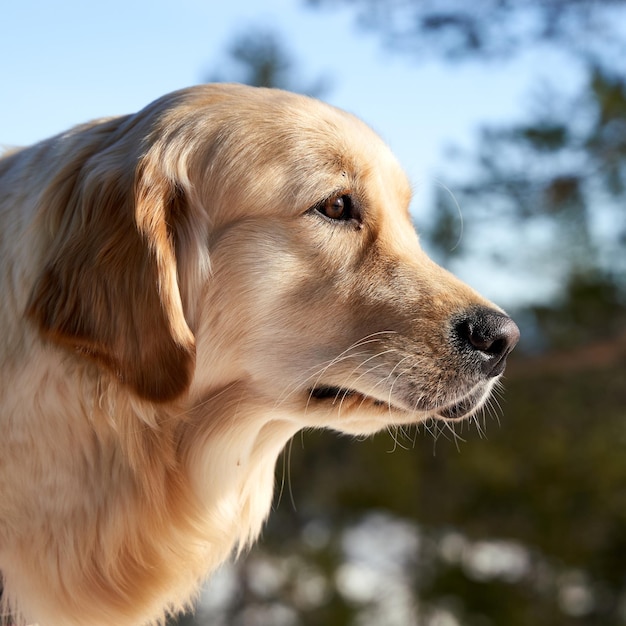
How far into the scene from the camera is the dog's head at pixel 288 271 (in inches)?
88.8

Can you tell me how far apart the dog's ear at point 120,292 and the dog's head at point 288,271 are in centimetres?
1

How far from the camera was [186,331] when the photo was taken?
213 centimetres

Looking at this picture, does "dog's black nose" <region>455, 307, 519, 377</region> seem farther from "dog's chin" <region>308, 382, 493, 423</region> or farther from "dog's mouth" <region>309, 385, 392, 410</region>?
"dog's mouth" <region>309, 385, 392, 410</region>

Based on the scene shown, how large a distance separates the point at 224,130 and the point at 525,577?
540 inches

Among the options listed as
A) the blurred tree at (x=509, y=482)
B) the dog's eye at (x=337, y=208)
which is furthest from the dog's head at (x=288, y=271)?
the blurred tree at (x=509, y=482)

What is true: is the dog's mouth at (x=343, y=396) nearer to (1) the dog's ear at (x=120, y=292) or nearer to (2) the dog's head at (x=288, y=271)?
(2) the dog's head at (x=288, y=271)

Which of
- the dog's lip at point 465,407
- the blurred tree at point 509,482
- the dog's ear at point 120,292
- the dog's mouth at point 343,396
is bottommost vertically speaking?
the blurred tree at point 509,482

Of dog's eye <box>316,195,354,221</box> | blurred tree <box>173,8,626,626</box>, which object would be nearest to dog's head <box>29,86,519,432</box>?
dog's eye <box>316,195,354,221</box>

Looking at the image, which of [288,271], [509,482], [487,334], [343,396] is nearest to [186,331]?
[288,271]

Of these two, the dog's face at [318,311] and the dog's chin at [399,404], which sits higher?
the dog's face at [318,311]

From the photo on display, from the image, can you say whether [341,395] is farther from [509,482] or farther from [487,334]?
[509,482]

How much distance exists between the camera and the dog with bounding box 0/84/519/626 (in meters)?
2.09

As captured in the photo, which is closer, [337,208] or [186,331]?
[186,331]

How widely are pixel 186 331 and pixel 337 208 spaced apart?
A: 1.93ft
